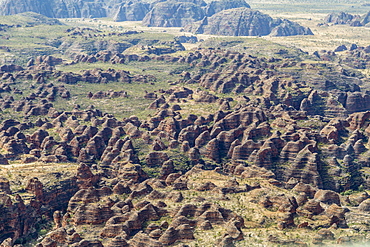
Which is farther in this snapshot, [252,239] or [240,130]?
[240,130]

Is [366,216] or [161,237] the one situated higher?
[161,237]

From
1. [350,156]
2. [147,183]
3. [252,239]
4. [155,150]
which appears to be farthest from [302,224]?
[155,150]

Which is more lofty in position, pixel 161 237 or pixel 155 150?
pixel 161 237

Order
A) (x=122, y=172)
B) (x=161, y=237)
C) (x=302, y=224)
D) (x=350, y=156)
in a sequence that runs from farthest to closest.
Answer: (x=350, y=156) → (x=122, y=172) → (x=302, y=224) → (x=161, y=237)

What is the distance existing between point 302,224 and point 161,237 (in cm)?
2978

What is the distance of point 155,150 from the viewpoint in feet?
588

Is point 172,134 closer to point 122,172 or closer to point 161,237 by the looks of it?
point 122,172

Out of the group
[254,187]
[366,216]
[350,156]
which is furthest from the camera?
[350,156]

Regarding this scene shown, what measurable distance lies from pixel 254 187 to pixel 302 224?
79.1 ft

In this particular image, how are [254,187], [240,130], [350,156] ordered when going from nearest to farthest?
[254,187] → [350,156] → [240,130]

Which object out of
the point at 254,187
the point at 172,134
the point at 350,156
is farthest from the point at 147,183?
the point at 350,156

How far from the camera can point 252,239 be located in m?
111

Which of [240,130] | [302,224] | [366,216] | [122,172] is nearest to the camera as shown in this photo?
[302,224]

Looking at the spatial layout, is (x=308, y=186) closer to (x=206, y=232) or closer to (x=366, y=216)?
(x=366, y=216)
